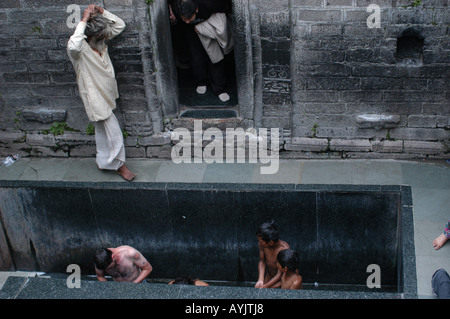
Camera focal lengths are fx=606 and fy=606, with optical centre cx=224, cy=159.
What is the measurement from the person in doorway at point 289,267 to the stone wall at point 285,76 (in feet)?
6.78

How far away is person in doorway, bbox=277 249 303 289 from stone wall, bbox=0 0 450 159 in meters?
2.07

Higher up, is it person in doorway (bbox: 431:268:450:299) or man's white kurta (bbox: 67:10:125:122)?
man's white kurta (bbox: 67:10:125:122)

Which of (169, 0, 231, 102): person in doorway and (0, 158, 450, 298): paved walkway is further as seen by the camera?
(169, 0, 231, 102): person in doorway

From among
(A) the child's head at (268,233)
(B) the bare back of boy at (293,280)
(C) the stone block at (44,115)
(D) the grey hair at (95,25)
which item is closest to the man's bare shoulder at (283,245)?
(A) the child's head at (268,233)

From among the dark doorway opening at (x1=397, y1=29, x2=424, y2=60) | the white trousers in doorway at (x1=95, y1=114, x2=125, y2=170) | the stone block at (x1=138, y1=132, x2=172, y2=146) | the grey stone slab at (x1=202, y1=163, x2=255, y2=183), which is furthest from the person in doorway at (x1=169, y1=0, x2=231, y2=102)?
the dark doorway opening at (x1=397, y1=29, x2=424, y2=60)

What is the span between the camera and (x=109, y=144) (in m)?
7.50

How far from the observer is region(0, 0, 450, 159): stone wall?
22.8 feet

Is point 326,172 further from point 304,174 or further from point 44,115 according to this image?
point 44,115

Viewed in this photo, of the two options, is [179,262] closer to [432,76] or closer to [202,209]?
[202,209]

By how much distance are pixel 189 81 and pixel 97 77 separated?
1812 mm

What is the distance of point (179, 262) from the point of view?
295 inches

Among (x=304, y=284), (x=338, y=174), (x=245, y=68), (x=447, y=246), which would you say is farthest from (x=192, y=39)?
(x=447, y=246)

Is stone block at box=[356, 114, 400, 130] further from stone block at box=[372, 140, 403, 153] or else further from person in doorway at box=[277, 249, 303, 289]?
person in doorway at box=[277, 249, 303, 289]

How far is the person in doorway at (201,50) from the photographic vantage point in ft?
24.3
